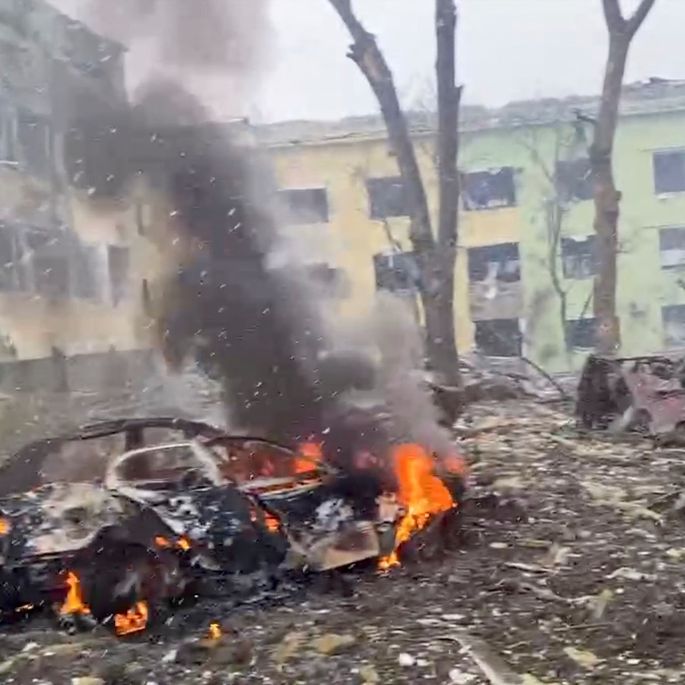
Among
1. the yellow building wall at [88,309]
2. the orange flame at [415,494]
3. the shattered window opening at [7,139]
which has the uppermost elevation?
the shattered window opening at [7,139]

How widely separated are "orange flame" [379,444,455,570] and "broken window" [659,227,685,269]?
2141cm

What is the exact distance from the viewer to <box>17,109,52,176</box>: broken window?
47.2ft

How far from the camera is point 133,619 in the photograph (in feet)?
19.8

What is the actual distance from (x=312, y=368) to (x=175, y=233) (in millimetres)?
2232

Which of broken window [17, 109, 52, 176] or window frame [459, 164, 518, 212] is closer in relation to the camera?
broken window [17, 109, 52, 176]

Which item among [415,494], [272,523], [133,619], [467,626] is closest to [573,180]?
[415,494]

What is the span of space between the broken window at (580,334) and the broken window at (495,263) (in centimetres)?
210

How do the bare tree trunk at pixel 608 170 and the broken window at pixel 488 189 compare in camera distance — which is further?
the broken window at pixel 488 189

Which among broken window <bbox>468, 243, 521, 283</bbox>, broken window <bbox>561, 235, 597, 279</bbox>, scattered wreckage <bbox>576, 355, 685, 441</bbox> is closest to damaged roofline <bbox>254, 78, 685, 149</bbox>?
broken window <bbox>468, 243, 521, 283</bbox>

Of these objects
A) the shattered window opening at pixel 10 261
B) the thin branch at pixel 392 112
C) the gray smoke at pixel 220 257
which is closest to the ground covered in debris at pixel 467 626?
the gray smoke at pixel 220 257

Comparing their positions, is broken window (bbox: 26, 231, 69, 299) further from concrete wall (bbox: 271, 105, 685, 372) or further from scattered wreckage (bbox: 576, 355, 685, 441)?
concrete wall (bbox: 271, 105, 685, 372)

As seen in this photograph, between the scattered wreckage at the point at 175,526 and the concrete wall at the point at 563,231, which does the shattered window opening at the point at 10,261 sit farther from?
the concrete wall at the point at 563,231

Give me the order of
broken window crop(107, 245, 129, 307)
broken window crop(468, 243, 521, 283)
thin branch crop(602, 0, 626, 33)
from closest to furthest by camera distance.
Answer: broken window crop(107, 245, 129, 307)
thin branch crop(602, 0, 626, 33)
broken window crop(468, 243, 521, 283)

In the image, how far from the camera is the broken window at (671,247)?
28188mm
